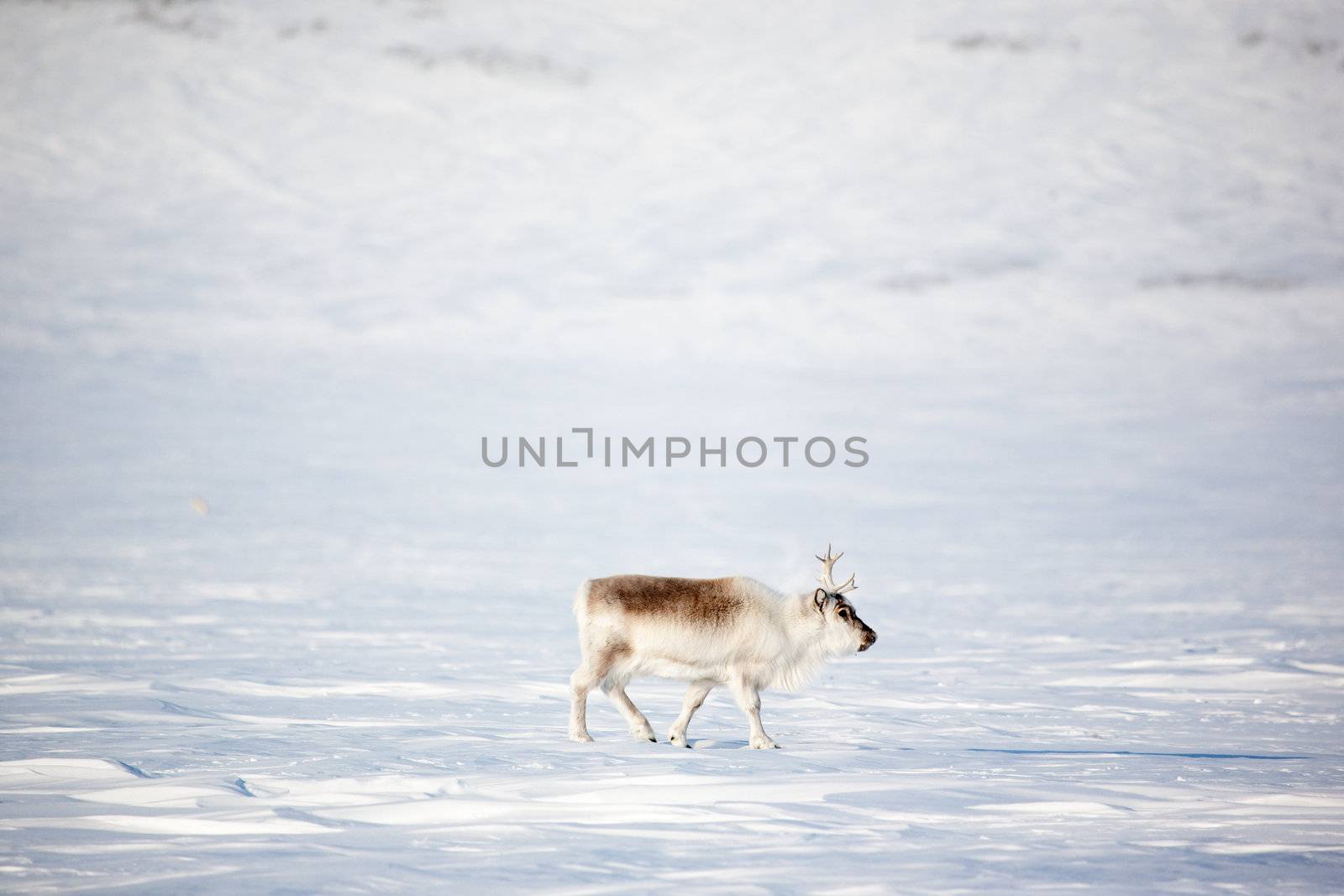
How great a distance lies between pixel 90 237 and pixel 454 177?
79.1 feet

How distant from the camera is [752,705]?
25.0ft

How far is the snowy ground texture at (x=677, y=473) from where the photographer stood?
18.9 ft

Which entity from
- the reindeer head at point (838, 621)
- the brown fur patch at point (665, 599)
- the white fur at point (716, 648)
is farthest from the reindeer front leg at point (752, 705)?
the reindeer head at point (838, 621)

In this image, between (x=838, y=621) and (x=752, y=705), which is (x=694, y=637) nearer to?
(x=752, y=705)

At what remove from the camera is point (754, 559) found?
73.9 feet

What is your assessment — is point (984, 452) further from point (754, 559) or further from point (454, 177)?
point (454, 177)

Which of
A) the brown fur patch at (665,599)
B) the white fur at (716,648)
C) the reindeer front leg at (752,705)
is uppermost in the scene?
the brown fur patch at (665,599)

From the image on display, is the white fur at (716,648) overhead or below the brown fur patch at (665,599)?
below

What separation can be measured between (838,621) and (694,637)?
3.15 ft

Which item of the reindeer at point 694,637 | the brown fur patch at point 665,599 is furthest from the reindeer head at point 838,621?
the brown fur patch at point 665,599

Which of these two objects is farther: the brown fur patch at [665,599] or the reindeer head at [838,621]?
the reindeer head at [838,621]

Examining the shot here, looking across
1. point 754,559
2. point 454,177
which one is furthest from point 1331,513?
point 454,177

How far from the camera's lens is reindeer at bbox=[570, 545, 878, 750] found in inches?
300

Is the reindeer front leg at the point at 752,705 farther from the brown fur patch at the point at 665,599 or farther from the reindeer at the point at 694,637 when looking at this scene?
→ the brown fur patch at the point at 665,599
